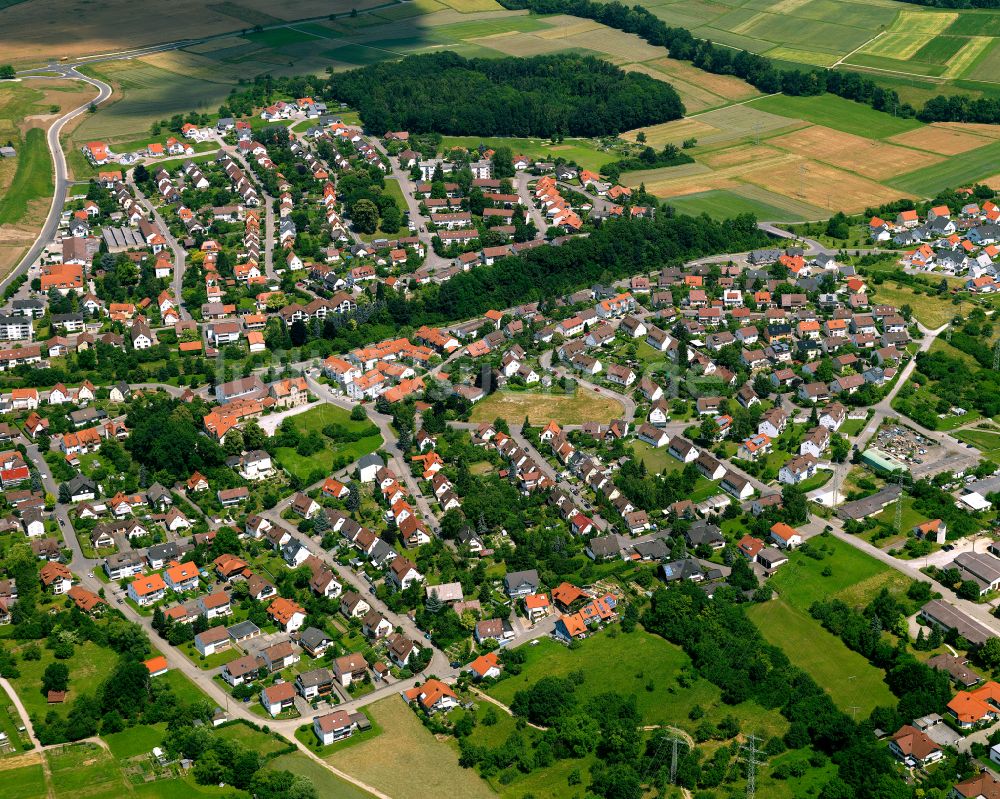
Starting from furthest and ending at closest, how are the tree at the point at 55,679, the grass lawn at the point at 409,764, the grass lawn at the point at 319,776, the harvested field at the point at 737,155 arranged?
the harvested field at the point at 737,155 < the tree at the point at 55,679 < the grass lawn at the point at 409,764 < the grass lawn at the point at 319,776

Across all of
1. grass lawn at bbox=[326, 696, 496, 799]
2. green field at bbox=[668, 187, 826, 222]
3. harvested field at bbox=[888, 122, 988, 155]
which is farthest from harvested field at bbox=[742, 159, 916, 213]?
grass lawn at bbox=[326, 696, 496, 799]

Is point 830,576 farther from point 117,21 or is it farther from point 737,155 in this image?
point 117,21

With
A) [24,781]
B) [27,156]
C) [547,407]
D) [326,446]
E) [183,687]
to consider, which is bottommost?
[183,687]

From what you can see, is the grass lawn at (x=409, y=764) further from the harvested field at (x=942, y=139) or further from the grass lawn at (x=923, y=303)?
the harvested field at (x=942, y=139)

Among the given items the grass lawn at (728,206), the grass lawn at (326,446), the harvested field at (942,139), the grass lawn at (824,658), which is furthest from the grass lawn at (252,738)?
the harvested field at (942,139)

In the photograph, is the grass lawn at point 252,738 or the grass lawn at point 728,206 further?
the grass lawn at point 728,206

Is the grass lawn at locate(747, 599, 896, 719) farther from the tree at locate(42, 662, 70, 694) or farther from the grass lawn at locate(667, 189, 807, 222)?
the grass lawn at locate(667, 189, 807, 222)

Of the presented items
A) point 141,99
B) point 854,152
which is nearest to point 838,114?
point 854,152
